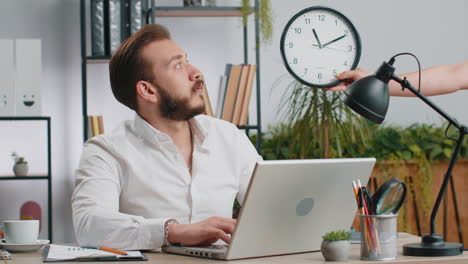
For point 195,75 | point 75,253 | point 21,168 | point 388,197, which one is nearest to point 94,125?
point 21,168

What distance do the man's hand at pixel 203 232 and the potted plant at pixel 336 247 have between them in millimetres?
247

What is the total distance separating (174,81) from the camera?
6.68 feet

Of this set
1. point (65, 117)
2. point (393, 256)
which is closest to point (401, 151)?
point (65, 117)

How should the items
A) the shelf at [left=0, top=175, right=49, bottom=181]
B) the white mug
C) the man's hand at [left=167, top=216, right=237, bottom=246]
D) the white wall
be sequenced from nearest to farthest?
the man's hand at [left=167, top=216, right=237, bottom=246] < the white mug < the shelf at [left=0, top=175, right=49, bottom=181] < the white wall

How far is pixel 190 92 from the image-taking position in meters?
2.01

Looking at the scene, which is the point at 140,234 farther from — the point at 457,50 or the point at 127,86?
the point at 457,50

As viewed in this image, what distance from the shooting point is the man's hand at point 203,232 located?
161cm

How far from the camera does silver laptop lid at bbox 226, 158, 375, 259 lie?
1.43 metres

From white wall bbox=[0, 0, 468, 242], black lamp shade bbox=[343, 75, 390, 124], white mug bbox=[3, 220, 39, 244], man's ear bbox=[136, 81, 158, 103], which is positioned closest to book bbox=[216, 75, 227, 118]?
white wall bbox=[0, 0, 468, 242]

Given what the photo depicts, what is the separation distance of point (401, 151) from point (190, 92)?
2208 millimetres

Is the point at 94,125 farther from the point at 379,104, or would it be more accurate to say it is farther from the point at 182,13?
the point at 379,104

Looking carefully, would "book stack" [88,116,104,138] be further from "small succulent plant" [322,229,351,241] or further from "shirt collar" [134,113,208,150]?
"small succulent plant" [322,229,351,241]

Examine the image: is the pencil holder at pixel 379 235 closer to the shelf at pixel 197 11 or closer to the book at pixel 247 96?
the book at pixel 247 96

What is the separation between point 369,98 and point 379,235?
0.94 feet
